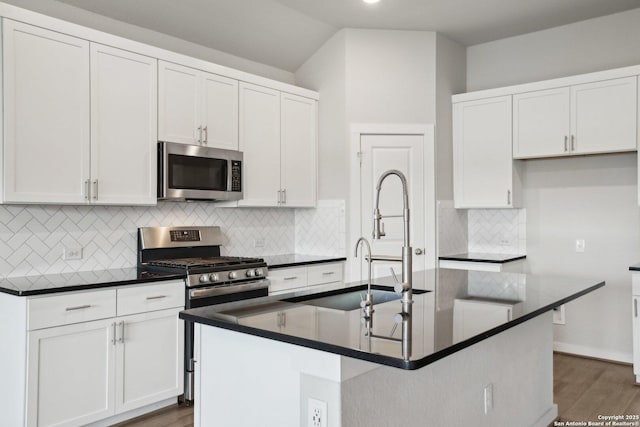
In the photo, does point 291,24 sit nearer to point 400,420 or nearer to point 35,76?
point 35,76

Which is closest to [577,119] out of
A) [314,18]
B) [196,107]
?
[314,18]

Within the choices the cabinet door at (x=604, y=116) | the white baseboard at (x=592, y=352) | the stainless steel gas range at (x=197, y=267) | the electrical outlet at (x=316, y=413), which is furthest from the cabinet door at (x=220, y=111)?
the white baseboard at (x=592, y=352)

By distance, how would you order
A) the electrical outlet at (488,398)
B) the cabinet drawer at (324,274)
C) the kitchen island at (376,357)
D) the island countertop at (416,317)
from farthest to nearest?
the cabinet drawer at (324,274)
the electrical outlet at (488,398)
the kitchen island at (376,357)
the island countertop at (416,317)

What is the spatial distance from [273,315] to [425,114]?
3387mm

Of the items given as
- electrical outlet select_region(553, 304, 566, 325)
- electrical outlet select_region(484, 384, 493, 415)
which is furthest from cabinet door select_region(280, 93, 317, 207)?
electrical outlet select_region(484, 384, 493, 415)

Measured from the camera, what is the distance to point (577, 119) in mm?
4324

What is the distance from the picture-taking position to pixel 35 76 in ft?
9.87

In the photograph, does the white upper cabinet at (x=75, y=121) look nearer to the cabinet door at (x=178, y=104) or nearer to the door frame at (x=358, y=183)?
the cabinet door at (x=178, y=104)

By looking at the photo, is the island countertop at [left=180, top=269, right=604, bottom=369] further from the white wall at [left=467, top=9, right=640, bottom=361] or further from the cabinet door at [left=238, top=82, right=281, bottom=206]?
the white wall at [left=467, top=9, right=640, bottom=361]

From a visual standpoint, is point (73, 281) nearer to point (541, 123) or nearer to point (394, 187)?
point (394, 187)

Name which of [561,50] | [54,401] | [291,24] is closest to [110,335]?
[54,401]

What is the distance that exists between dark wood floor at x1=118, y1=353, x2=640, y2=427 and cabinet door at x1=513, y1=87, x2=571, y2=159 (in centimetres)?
180

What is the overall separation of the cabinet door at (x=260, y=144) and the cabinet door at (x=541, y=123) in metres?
2.13

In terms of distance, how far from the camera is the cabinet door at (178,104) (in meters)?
3.67
